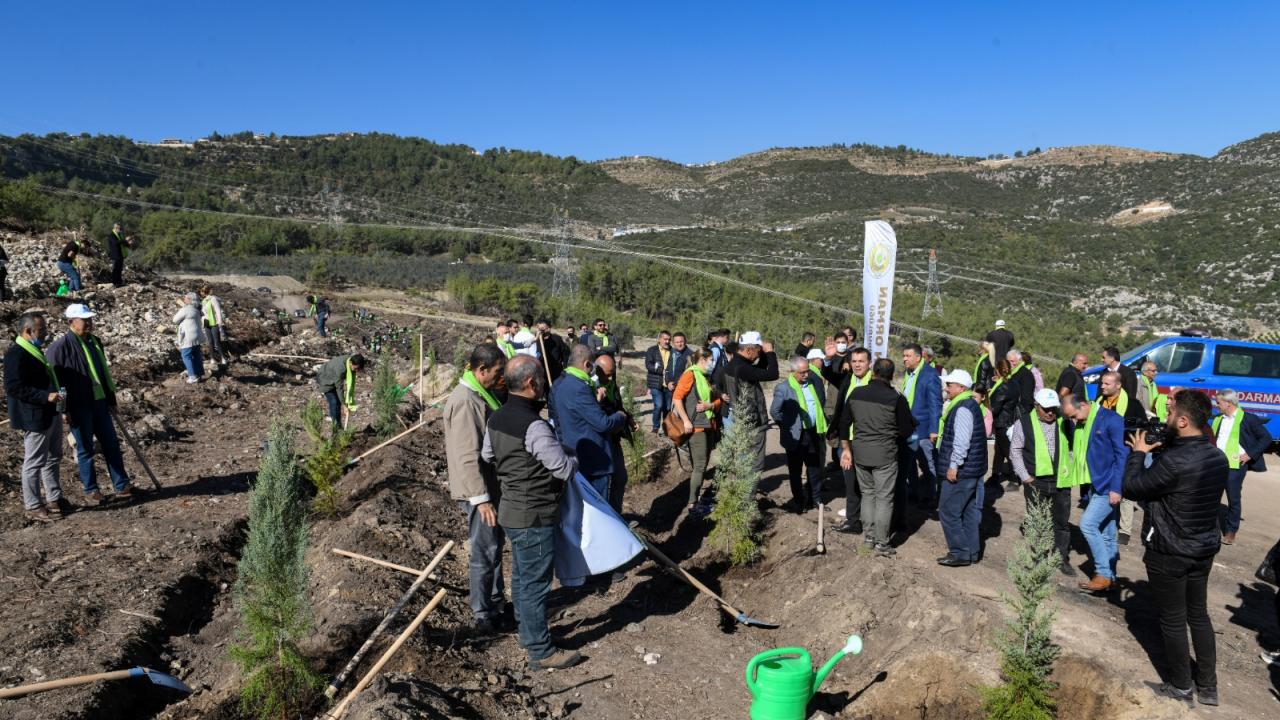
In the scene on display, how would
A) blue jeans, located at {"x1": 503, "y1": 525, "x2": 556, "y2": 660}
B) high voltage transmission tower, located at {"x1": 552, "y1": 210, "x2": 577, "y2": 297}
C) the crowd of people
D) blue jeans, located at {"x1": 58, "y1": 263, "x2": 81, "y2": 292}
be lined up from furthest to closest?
high voltage transmission tower, located at {"x1": 552, "y1": 210, "x2": 577, "y2": 297}, blue jeans, located at {"x1": 58, "y1": 263, "x2": 81, "y2": 292}, blue jeans, located at {"x1": 503, "y1": 525, "x2": 556, "y2": 660}, the crowd of people

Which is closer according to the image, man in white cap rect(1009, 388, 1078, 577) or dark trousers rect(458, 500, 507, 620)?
dark trousers rect(458, 500, 507, 620)

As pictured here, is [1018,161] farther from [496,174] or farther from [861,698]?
[861,698]

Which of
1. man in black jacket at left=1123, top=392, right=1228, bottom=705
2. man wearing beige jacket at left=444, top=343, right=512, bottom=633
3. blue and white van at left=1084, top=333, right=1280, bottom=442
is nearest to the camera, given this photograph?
man in black jacket at left=1123, top=392, right=1228, bottom=705

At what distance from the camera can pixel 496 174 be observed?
4259 inches

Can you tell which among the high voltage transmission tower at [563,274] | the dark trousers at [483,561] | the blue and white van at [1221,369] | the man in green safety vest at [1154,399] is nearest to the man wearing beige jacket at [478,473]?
the dark trousers at [483,561]

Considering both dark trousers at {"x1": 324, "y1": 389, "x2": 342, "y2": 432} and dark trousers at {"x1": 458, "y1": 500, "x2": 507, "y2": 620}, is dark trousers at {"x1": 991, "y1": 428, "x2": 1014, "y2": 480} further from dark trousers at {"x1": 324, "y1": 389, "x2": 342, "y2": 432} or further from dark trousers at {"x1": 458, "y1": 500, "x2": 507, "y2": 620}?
dark trousers at {"x1": 324, "y1": 389, "x2": 342, "y2": 432}

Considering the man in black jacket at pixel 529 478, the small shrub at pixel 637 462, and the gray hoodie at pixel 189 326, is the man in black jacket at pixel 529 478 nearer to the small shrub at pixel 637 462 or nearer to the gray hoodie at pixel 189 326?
the small shrub at pixel 637 462

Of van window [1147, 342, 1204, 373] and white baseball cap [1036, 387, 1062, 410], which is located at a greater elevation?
white baseball cap [1036, 387, 1062, 410]

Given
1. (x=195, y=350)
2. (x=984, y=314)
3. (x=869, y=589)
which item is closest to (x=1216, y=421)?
(x=869, y=589)

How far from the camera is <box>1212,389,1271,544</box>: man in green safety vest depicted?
694 cm

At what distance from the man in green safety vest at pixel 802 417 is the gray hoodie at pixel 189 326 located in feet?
32.0

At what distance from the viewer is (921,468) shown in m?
8.27

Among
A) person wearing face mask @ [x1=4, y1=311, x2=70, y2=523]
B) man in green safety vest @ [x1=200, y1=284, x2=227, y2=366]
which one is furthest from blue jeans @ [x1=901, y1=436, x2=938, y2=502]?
man in green safety vest @ [x1=200, y1=284, x2=227, y2=366]

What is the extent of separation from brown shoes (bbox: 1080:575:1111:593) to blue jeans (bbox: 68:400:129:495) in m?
8.32
